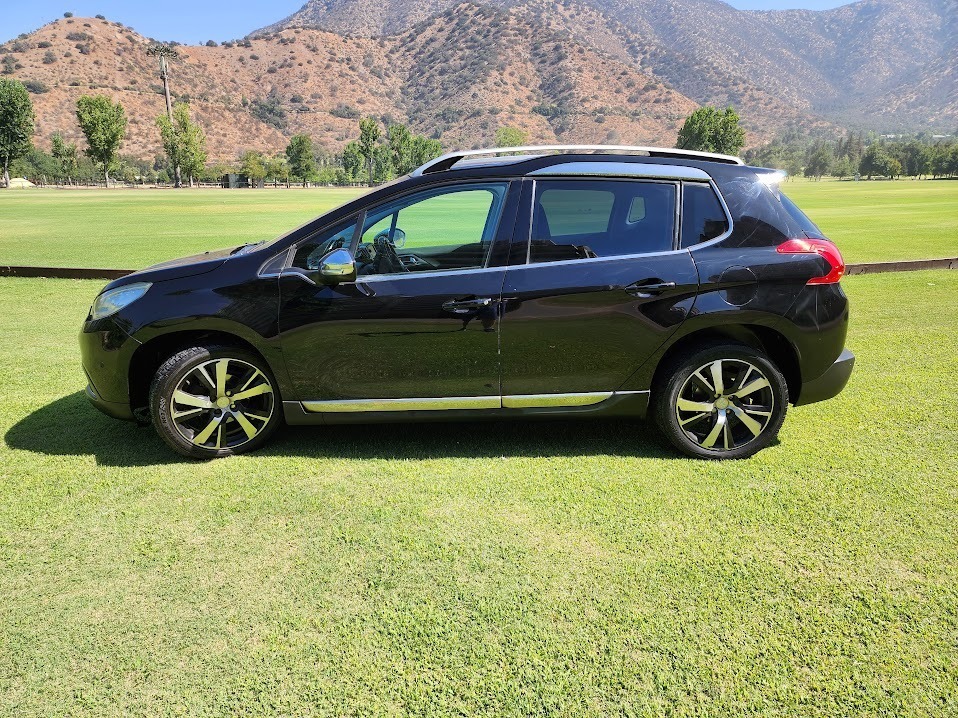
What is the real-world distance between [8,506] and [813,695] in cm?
392

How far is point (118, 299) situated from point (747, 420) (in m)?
3.96

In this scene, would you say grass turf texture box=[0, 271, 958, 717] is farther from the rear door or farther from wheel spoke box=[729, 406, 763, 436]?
the rear door

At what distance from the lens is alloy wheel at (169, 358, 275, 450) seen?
3.94 m

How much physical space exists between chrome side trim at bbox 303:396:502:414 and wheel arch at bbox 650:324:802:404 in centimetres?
107

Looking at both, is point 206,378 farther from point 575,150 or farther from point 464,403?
point 575,150

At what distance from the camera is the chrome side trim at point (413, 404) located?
3951mm

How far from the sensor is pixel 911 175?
134500 mm

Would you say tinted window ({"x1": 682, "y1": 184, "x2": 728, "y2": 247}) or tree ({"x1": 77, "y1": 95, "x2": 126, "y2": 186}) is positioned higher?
tree ({"x1": 77, "y1": 95, "x2": 126, "y2": 186})

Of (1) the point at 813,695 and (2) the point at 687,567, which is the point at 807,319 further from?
(1) the point at 813,695

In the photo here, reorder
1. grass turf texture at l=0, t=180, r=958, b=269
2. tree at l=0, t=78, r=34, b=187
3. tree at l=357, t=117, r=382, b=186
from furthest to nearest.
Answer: tree at l=357, t=117, r=382, b=186 → tree at l=0, t=78, r=34, b=187 → grass turf texture at l=0, t=180, r=958, b=269

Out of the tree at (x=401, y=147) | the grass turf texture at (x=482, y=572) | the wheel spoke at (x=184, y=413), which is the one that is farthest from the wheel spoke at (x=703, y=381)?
the tree at (x=401, y=147)

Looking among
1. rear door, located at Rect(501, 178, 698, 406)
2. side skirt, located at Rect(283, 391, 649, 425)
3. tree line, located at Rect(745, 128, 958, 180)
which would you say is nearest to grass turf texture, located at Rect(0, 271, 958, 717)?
side skirt, located at Rect(283, 391, 649, 425)

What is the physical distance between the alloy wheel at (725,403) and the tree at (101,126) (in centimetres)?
9579

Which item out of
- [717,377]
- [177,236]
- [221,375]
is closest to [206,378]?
[221,375]
